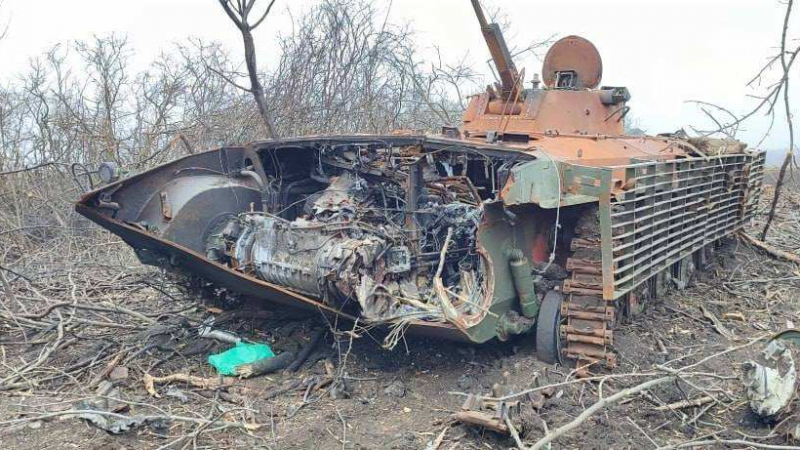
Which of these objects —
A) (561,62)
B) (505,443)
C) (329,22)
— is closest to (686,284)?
(561,62)

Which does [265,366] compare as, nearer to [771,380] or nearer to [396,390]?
[396,390]

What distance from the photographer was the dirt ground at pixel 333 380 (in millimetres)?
4480

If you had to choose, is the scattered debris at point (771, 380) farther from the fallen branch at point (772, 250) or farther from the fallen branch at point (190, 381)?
A: the fallen branch at point (772, 250)

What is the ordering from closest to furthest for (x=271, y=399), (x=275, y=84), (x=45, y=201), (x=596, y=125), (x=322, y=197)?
(x=271, y=399) < (x=322, y=197) < (x=596, y=125) < (x=45, y=201) < (x=275, y=84)

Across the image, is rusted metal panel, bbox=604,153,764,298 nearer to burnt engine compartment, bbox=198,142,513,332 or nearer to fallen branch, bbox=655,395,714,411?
fallen branch, bbox=655,395,714,411

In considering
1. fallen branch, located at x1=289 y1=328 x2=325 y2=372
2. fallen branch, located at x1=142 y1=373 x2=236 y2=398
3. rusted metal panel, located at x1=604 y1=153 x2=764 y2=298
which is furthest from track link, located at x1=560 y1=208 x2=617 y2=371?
fallen branch, located at x1=142 y1=373 x2=236 y2=398

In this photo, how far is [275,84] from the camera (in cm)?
1395

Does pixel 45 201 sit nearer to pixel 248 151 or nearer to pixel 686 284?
pixel 248 151

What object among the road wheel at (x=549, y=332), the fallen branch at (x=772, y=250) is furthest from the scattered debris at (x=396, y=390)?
the fallen branch at (x=772, y=250)

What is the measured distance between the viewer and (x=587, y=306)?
18.2ft

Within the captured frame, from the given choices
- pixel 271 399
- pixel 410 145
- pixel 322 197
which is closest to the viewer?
pixel 271 399

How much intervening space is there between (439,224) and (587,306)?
1359 mm

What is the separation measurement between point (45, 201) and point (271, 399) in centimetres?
668

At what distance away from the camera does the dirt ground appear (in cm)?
448
